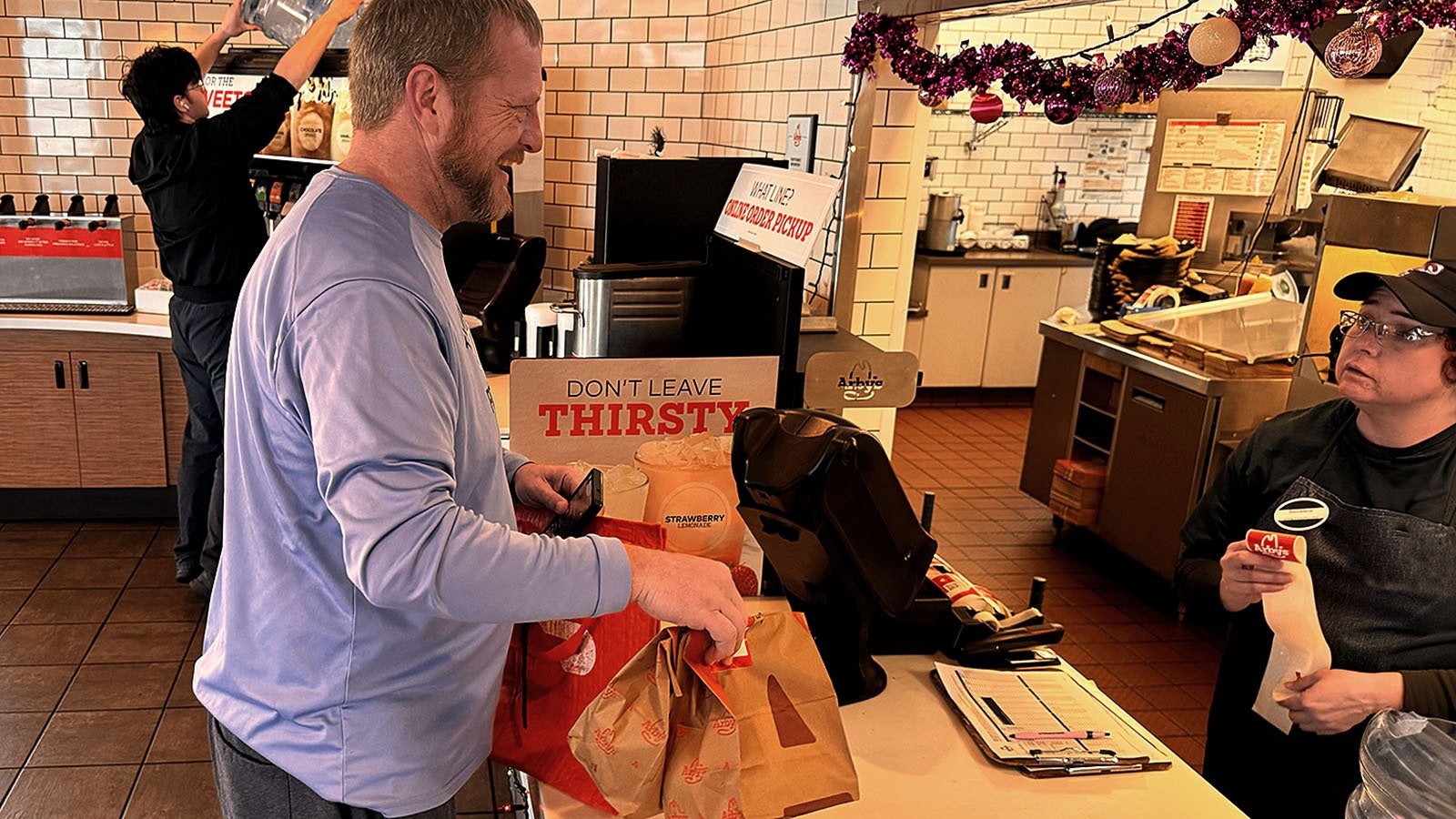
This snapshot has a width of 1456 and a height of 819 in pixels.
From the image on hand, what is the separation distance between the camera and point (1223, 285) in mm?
6211

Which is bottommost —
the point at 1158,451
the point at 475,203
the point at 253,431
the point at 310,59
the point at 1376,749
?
A: the point at 1158,451

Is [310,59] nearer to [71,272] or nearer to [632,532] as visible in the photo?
[71,272]

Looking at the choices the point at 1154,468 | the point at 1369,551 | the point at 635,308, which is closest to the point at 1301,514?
the point at 1369,551

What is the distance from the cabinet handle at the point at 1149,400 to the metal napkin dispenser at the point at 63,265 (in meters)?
4.58

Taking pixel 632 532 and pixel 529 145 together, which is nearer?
pixel 529 145

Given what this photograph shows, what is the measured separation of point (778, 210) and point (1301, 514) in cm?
150

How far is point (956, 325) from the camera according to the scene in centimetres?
780

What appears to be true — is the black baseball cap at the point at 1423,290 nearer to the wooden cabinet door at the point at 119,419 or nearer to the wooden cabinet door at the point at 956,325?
the wooden cabinet door at the point at 119,419

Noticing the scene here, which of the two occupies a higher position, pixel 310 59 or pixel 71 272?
pixel 310 59

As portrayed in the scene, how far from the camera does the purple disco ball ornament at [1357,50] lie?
8.20 feet

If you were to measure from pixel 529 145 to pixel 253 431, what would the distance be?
1.65 feet

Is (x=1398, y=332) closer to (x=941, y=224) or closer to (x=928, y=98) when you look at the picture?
(x=928, y=98)

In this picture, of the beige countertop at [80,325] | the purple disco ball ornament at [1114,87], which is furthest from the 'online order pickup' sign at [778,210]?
the beige countertop at [80,325]

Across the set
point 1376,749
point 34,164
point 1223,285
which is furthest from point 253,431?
point 1223,285
